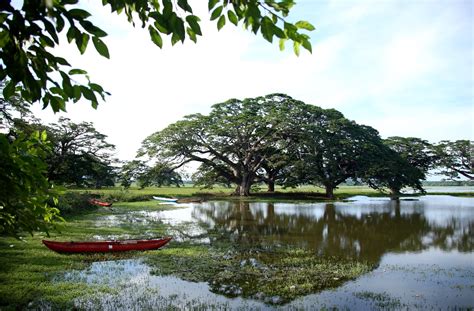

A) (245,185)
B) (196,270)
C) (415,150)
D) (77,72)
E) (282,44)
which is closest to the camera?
(77,72)

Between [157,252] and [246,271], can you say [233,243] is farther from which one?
[246,271]

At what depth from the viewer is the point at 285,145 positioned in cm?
4675

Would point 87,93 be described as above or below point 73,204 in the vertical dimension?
above

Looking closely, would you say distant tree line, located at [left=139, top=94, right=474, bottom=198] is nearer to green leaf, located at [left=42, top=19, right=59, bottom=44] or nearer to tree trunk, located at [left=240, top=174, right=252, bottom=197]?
tree trunk, located at [left=240, top=174, right=252, bottom=197]

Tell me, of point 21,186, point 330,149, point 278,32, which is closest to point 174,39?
point 278,32

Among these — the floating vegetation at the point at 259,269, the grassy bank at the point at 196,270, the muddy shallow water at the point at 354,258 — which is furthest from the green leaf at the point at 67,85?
the floating vegetation at the point at 259,269

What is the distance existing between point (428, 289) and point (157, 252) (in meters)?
8.71

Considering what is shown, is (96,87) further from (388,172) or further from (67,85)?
(388,172)

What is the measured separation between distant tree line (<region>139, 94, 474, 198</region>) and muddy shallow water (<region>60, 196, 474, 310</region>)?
794 inches

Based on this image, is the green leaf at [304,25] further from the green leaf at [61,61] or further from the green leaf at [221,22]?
the green leaf at [61,61]

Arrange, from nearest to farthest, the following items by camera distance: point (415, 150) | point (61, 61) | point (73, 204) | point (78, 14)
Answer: point (78, 14) < point (61, 61) < point (73, 204) < point (415, 150)

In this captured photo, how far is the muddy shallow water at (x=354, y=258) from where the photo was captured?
8.22 m

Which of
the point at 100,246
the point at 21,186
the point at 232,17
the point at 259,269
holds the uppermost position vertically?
the point at 232,17

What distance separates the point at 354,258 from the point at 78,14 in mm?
12758
